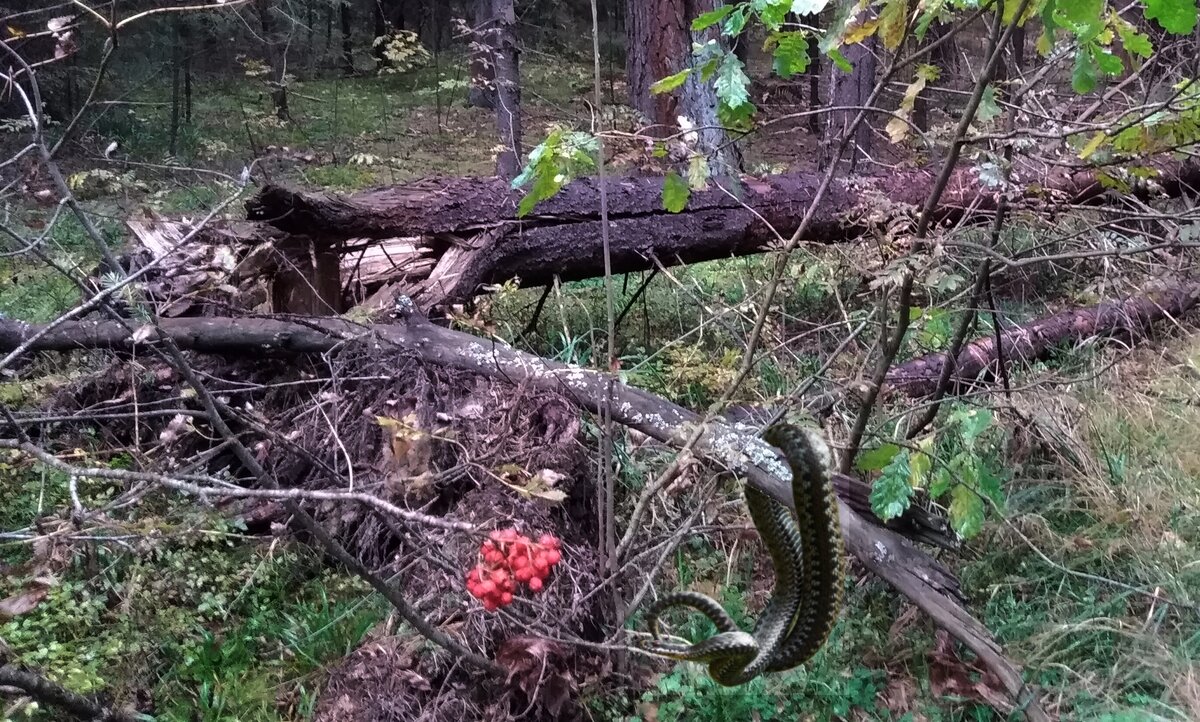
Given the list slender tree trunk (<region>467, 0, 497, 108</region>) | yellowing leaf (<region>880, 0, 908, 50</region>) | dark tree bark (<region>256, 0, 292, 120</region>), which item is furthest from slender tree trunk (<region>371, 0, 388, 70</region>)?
yellowing leaf (<region>880, 0, 908, 50</region>)

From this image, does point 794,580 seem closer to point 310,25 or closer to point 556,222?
point 556,222

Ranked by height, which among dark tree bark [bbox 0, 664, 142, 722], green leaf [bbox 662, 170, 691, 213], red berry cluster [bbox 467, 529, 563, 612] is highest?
green leaf [bbox 662, 170, 691, 213]

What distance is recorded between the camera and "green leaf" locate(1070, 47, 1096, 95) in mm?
1969

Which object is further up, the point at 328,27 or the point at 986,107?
the point at 986,107

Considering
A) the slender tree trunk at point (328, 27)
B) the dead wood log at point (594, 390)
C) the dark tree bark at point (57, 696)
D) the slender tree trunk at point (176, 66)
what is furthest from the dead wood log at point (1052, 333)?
the slender tree trunk at point (328, 27)

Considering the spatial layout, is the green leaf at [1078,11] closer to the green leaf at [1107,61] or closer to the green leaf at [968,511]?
the green leaf at [1107,61]

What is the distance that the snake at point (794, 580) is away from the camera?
1.40 m

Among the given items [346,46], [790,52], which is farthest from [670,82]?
[346,46]

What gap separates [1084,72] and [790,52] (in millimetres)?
722

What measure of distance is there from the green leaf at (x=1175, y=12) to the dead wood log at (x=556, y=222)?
229cm

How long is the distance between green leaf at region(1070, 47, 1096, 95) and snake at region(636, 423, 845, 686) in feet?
4.12

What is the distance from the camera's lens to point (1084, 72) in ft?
6.51

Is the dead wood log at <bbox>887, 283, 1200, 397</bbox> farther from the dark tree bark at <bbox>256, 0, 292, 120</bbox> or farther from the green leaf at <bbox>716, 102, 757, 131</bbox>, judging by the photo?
the dark tree bark at <bbox>256, 0, 292, 120</bbox>

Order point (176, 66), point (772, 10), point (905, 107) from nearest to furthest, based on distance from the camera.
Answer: point (772, 10)
point (905, 107)
point (176, 66)
